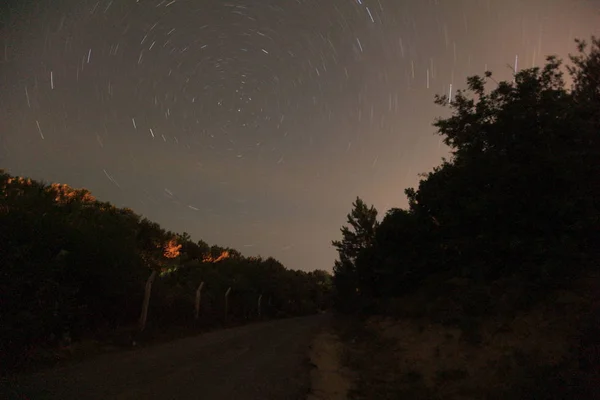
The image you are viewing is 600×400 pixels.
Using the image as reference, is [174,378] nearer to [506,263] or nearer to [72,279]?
[72,279]

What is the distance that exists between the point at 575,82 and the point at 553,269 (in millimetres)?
10223

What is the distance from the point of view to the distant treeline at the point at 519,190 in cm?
1109

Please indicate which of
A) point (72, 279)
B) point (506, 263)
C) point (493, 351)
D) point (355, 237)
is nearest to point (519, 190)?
point (506, 263)

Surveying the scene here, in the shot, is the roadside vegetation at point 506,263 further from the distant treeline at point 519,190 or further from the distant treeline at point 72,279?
the distant treeline at point 72,279

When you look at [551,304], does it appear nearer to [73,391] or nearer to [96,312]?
[73,391]

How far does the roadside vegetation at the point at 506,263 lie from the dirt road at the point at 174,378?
209cm

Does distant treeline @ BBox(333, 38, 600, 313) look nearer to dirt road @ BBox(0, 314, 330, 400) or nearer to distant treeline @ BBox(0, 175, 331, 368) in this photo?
dirt road @ BBox(0, 314, 330, 400)

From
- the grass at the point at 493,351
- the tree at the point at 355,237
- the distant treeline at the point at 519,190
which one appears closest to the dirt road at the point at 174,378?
the grass at the point at 493,351

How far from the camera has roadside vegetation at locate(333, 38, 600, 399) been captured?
814 cm

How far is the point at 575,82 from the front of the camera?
1577cm

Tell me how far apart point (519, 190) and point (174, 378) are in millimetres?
12085

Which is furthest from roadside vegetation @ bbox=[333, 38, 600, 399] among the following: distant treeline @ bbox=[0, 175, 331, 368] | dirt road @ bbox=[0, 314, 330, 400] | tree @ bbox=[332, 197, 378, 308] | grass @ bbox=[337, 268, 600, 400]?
tree @ bbox=[332, 197, 378, 308]

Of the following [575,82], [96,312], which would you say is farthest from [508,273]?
[96,312]

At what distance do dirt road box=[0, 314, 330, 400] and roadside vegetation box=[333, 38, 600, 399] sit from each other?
2.09 m
